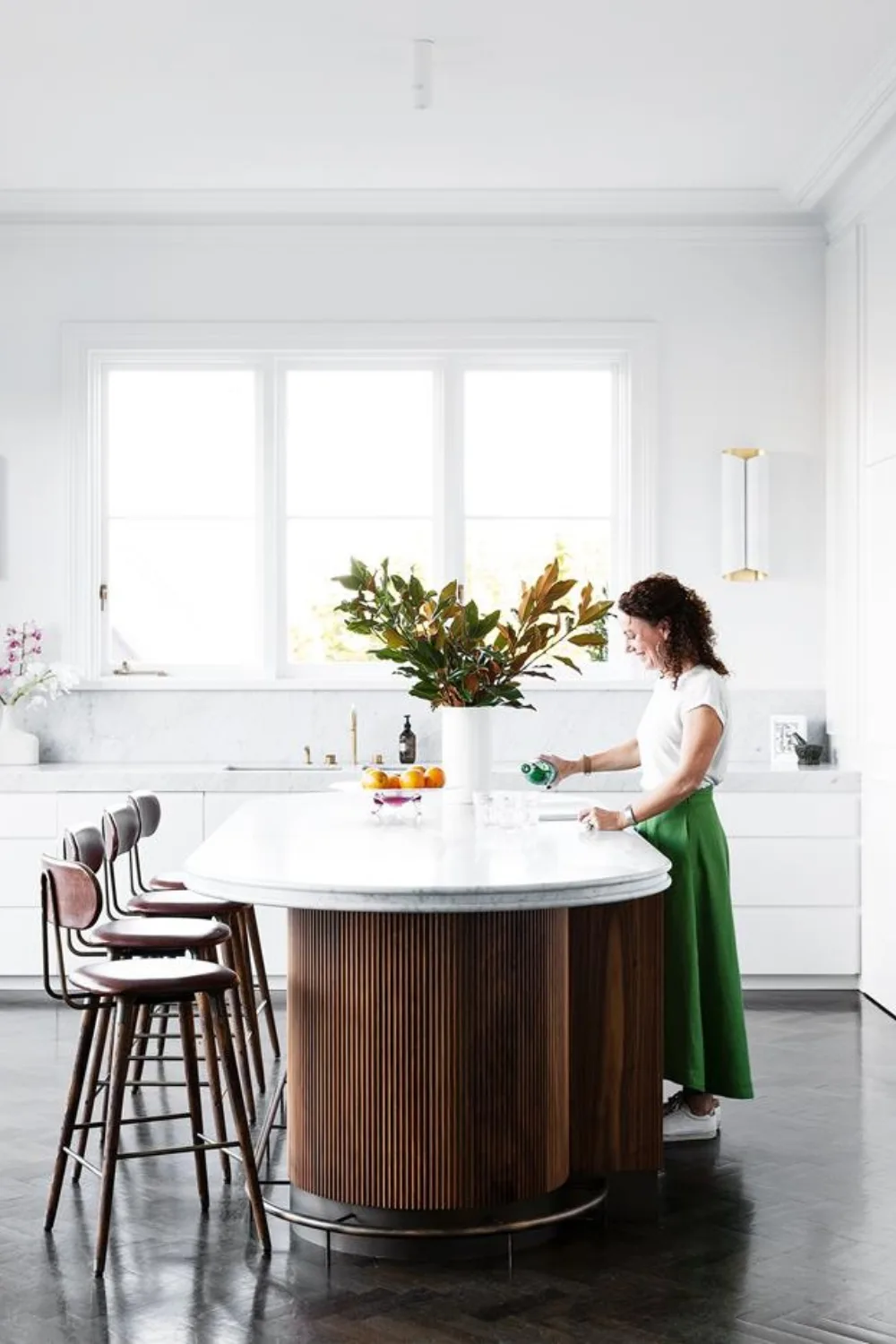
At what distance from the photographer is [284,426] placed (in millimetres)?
7309

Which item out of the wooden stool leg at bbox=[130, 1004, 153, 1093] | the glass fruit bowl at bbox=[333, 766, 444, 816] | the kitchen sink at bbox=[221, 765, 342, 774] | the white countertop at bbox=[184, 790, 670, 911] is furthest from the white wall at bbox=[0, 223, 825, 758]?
the white countertop at bbox=[184, 790, 670, 911]

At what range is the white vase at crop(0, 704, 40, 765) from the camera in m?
6.97

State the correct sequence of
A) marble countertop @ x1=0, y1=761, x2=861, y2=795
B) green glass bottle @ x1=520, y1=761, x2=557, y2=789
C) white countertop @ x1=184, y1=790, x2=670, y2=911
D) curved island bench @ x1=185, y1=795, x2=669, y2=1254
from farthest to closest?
marble countertop @ x1=0, y1=761, x2=861, y2=795 < green glass bottle @ x1=520, y1=761, x2=557, y2=789 < curved island bench @ x1=185, y1=795, x2=669, y2=1254 < white countertop @ x1=184, y1=790, x2=670, y2=911

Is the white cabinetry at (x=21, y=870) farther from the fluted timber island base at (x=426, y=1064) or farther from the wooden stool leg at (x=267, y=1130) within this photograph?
the fluted timber island base at (x=426, y=1064)

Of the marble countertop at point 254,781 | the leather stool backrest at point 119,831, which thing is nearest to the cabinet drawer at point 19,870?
the marble countertop at point 254,781

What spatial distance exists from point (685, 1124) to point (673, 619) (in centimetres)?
143

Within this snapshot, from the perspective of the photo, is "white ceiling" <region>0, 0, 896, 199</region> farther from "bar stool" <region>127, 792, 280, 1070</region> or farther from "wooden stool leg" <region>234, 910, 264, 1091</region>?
"wooden stool leg" <region>234, 910, 264, 1091</region>

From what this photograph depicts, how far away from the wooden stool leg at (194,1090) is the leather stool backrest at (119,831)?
63 centimetres

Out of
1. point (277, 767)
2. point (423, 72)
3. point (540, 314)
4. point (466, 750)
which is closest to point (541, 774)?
point (466, 750)

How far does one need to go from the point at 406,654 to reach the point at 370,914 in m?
1.21

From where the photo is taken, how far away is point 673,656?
4492mm

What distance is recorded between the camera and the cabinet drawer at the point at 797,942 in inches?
263

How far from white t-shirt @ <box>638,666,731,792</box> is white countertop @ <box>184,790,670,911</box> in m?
0.26

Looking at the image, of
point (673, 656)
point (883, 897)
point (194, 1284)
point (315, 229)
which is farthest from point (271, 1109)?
point (315, 229)
